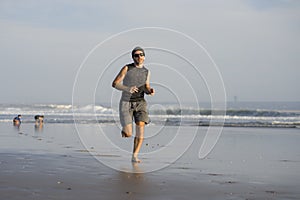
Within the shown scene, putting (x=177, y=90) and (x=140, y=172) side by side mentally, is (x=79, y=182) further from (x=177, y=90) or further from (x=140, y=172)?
(x=177, y=90)

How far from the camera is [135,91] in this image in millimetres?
8336

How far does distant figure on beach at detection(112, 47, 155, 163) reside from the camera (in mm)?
8406

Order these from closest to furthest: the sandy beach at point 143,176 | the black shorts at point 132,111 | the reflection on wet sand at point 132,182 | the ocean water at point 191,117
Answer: the sandy beach at point 143,176
the reflection on wet sand at point 132,182
the black shorts at point 132,111
the ocean water at point 191,117

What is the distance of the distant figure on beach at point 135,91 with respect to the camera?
8.41 meters

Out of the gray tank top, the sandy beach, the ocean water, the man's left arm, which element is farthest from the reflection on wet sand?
the ocean water

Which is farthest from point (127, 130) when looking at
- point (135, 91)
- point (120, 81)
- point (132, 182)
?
point (132, 182)

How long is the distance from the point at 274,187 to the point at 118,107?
346 cm

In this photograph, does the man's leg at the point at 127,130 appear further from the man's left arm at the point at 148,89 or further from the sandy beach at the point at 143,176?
the man's left arm at the point at 148,89

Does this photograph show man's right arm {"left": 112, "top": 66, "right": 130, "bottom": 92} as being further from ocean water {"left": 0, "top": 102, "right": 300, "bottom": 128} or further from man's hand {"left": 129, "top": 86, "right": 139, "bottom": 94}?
ocean water {"left": 0, "top": 102, "right": 300, "bottom": 128}

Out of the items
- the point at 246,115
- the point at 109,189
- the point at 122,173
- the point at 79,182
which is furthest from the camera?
the point at 246,115

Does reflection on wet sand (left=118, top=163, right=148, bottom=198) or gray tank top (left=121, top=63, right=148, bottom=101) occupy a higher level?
gray tank top (left=121, top=63, right=148, bottom=101)

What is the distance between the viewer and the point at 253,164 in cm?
901

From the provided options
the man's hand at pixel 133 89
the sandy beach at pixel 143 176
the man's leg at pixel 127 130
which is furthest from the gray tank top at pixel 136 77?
the sandy beach at pixel 143 176

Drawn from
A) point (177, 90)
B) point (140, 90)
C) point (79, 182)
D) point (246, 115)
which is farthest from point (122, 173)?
point (246, 115)
